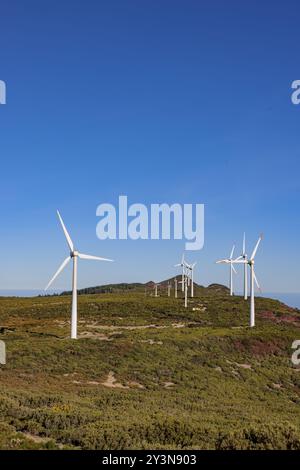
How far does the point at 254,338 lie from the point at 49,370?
2822cm

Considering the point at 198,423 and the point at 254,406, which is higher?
the point at 198,423

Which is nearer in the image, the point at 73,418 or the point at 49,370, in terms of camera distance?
the point at 73,418

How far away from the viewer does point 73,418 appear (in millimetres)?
19875

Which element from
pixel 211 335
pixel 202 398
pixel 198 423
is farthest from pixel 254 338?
pixel 198 423

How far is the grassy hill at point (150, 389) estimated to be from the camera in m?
17.8

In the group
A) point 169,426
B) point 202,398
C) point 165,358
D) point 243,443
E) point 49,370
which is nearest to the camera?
point 243,443

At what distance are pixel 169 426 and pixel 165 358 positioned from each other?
26.2 metres

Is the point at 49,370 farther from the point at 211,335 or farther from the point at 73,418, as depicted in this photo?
the point at 211,335

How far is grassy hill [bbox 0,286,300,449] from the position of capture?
1778 centimetres

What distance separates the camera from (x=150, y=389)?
35.0 meters

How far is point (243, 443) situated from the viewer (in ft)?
55.9
